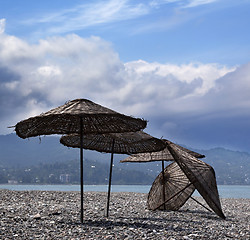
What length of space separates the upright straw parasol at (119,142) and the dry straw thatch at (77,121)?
4.07 ft

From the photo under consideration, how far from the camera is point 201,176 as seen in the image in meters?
12.1

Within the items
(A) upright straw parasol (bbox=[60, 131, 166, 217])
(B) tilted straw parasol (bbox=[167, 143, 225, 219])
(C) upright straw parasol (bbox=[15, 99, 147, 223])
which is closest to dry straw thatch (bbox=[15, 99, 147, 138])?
(C) upright straw parasol (bbox=[15, 99, 147, 223])

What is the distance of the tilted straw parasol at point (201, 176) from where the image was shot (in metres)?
11.8

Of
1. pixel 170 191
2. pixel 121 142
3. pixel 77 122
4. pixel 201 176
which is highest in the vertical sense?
pixel 77 122

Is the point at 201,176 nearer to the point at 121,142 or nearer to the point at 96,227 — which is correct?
the point at 121,142

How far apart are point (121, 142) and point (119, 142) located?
10 cm

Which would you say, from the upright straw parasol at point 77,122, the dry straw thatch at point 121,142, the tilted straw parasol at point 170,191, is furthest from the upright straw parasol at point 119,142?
the tilted straw parasol at point 170,191

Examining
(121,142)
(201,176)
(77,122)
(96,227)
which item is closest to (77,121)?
(77,122)

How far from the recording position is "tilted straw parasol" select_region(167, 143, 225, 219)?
11797 mm

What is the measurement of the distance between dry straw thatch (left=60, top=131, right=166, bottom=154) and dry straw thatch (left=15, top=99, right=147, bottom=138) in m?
1.24

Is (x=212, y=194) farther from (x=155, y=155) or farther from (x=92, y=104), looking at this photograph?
(x=92, y=104)

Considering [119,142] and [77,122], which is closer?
[77,122]

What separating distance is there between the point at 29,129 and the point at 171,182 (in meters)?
6.36

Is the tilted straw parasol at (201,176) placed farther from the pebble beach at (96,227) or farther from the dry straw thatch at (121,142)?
the pebble beach at (96,227)
